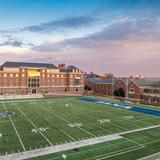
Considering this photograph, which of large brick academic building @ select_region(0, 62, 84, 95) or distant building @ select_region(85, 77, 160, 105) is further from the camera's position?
large brick academic building @ select_region(0, 62, 84, 95)

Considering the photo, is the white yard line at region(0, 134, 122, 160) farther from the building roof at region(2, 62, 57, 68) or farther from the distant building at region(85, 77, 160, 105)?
the building roof at region(2, 62, 57, 68)

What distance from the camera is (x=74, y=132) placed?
2884 cm

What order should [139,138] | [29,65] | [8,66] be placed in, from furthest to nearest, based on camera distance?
[29,65], [8,66], [139,138]

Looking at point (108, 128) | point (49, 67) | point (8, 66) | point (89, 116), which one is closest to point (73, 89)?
point (49, 67)

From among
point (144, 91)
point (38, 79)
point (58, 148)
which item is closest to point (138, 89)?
point (144, 91)

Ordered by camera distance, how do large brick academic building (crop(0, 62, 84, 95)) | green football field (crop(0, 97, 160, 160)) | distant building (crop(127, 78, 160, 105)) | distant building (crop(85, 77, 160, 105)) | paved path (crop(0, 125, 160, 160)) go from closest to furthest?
paved path (crop(0, 125, 160, 160)) < green football field (crop(0, 97, 160, 160)) < distant building (crop(127, 78, 160, 105)) < distant building (crop(85, 77, 160, 105)) < large brick academic building (crop(0, 62, 84, 95))

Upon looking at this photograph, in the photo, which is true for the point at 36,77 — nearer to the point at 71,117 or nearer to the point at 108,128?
the point at 71,117

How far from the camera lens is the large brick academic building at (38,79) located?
80875 millimetres

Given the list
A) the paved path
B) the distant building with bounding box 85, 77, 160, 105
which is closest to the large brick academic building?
the distant building with bounding box 85, 77, 160, 105

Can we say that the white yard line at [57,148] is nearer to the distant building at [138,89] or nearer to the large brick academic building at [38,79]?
the distant building at [138,89]

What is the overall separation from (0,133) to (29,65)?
60.8 meters

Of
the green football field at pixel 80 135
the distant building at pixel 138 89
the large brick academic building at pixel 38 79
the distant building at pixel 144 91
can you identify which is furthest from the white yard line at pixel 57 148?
the large brick academic building at pixel 38 79

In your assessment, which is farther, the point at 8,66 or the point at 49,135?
the point at 8,66

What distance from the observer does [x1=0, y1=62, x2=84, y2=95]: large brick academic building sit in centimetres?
8088
